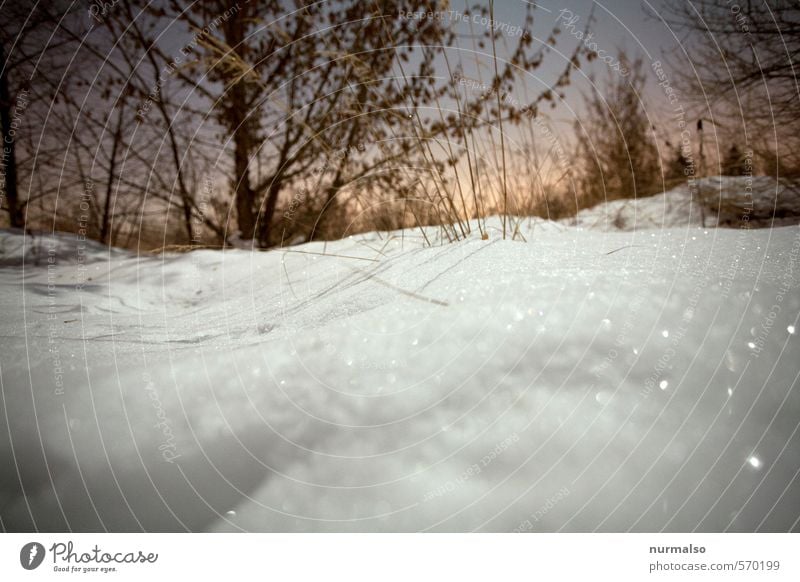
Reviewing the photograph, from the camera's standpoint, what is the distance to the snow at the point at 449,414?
20.9 inches

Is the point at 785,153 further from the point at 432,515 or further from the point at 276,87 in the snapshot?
the point at 276,87

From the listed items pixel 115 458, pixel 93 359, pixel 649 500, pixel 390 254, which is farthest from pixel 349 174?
pixel 649 500

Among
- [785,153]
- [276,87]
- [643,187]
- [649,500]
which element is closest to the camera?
[649,500]
